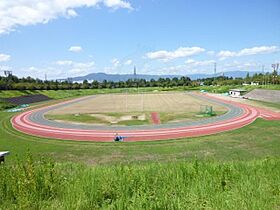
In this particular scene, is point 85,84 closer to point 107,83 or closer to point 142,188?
point 107,83

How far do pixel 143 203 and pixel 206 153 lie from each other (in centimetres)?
2061

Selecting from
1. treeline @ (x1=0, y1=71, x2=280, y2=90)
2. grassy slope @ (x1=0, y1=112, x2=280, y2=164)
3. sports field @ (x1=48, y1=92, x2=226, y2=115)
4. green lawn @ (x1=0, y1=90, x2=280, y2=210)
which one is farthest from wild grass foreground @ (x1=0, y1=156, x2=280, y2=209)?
treeline @ (x1=0, y1=71, x2=280, y2=90)

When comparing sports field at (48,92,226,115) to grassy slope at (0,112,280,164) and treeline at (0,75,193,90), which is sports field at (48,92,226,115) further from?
treeline at (0,75,193,90)

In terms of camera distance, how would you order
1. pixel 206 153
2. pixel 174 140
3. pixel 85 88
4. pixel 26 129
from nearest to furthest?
1. pixel 206 153
2. pixel 174 140
3. pixel 26 129
4. pixel 85 88

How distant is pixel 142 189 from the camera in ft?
16.7

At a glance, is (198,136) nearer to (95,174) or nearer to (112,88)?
(95,174)

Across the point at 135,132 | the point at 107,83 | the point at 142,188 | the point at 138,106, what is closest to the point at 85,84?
the point at 107,83

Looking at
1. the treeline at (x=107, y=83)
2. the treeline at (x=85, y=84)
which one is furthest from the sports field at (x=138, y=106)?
the treeline at (x=85, y=84)

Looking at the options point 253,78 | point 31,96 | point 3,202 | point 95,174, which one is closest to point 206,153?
point 95,174

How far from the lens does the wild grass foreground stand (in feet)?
14.4

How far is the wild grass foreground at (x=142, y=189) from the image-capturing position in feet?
14.4

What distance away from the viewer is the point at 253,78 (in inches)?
5202

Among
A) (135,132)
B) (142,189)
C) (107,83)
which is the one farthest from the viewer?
(107,83)

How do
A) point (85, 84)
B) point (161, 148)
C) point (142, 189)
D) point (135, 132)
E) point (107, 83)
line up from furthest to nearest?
point (107, 83) → point (85, 84) → point (135, 132) → point (161, 148) → point (142, 189)
